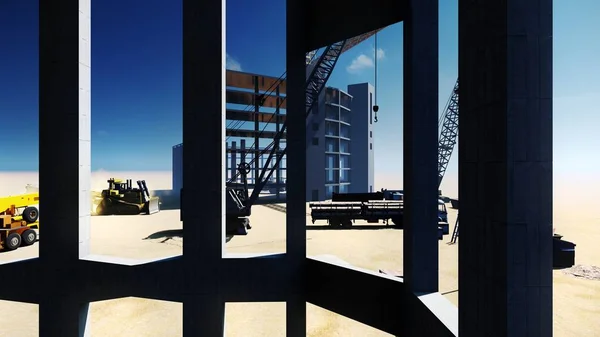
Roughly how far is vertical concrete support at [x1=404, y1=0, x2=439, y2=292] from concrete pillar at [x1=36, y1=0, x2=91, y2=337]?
7.47 m

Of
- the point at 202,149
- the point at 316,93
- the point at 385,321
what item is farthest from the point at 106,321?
the point at 316,93

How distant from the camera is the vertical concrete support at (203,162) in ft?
21.3

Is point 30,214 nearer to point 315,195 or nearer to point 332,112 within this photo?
point 315,195

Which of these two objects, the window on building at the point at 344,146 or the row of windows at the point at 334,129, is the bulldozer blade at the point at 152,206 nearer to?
the row of windows at the point at 334,129

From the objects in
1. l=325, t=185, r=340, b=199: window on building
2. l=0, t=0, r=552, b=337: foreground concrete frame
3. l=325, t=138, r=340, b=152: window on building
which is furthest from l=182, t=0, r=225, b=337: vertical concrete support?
l=325, t=138, r=340, b=152: window on building

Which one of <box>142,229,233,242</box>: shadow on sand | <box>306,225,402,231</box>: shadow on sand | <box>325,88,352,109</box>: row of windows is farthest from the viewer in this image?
<box>325,88,352,109</box>: row of windows

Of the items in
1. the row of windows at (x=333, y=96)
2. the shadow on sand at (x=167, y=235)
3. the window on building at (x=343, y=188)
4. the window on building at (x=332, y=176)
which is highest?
the row of windows at (x=333, y=96)

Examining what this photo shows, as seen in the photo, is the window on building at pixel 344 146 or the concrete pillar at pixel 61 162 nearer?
the concrete pillar at pixel 61 162

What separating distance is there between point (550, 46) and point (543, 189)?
1.37 m

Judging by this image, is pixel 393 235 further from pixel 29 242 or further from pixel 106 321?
pixel 29 242

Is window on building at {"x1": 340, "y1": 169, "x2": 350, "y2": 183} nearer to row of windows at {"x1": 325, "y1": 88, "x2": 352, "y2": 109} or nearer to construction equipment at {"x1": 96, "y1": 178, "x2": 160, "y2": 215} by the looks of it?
row of windows at {"x1": 325, "y1": 88, "x2": 352, "y2": 109}

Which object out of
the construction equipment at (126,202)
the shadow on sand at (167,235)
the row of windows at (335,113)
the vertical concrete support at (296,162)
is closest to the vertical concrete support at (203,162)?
the vertical concrete support at (296,162)

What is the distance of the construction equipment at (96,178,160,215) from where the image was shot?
2792cm

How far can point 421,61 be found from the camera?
5211 millimetres
